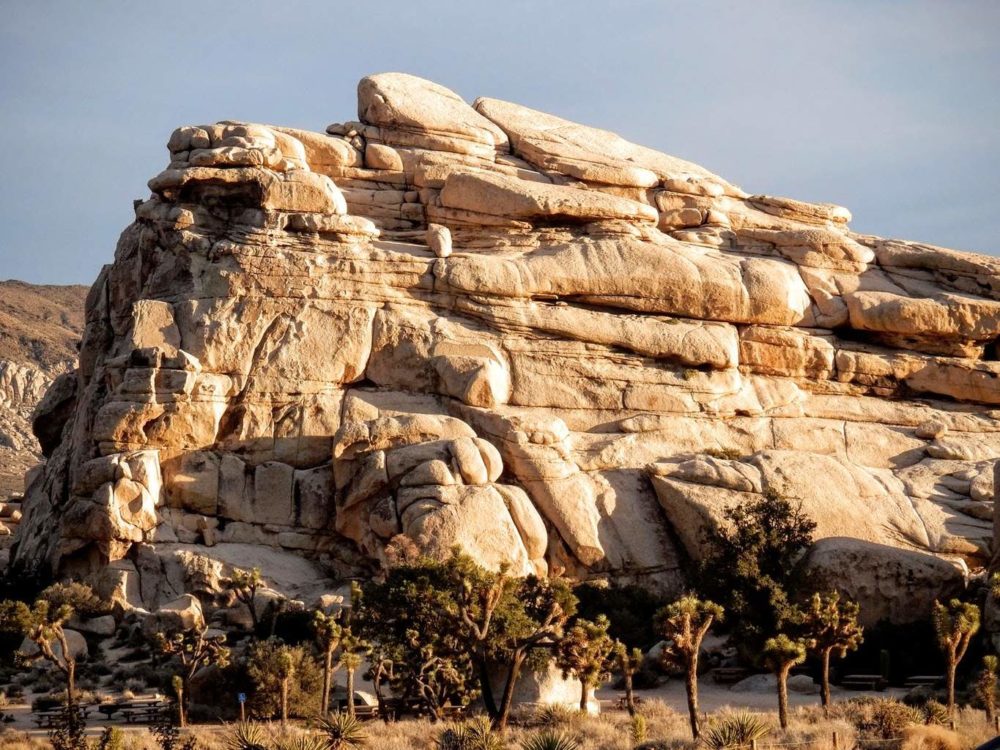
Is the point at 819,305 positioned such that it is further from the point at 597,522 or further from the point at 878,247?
the point at 597,522

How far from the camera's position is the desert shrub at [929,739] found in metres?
29.8

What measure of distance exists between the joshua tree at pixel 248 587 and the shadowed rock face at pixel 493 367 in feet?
8.78

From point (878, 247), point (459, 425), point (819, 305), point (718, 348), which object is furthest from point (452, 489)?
point (878, 247)

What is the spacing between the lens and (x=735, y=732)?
3044 centimetres

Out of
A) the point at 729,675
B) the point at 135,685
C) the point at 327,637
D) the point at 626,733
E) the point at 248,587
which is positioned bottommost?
the point at 626,733

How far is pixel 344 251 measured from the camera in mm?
57469

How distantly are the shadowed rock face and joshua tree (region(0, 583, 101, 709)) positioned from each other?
5.70ft

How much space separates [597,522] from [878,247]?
23.7 metres

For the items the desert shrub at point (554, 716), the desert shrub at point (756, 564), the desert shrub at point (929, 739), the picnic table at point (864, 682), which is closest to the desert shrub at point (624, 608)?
the desert shrub at point (756, 564)

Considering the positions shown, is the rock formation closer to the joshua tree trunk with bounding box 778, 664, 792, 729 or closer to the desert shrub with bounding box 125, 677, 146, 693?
the desert shrub with bounding box 125, 677, 146, 693

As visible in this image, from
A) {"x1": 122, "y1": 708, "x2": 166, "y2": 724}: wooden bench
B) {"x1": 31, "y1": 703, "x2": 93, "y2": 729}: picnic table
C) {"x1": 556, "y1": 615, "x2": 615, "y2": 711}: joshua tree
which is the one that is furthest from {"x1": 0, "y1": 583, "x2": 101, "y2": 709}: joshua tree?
{"x1": 556, "y1": 615, "x2": 615, "y2": 711}: joshua tree

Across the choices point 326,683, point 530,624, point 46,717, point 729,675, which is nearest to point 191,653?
point 46,717

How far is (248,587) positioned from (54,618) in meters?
9.33

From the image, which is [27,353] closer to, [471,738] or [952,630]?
[952,630]
